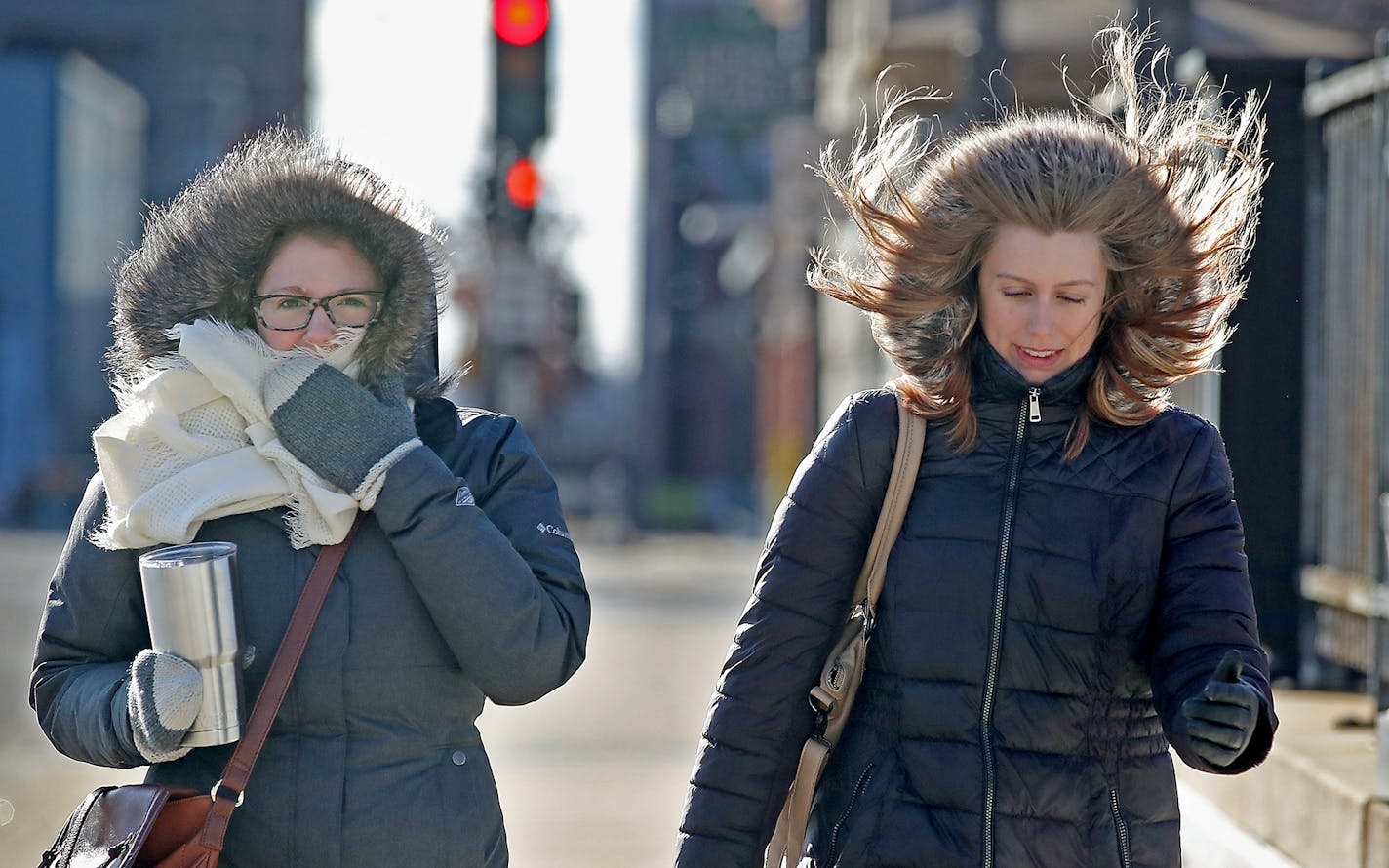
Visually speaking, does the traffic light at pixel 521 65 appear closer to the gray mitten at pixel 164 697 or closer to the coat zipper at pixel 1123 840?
the gray mitten at pixel 164 697

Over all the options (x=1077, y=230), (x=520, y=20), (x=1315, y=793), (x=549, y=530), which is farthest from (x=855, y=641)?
(x=520, y=20)

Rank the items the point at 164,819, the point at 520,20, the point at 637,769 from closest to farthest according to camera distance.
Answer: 1. the point at 164,819
2. the point at 637,769
3. the point at 520,20

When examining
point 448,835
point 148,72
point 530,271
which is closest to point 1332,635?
point 448,835

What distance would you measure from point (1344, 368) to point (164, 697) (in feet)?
11.8

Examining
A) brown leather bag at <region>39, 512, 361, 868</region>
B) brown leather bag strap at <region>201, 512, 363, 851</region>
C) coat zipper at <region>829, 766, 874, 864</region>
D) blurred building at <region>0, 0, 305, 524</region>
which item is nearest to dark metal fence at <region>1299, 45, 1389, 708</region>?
coat zipper at <region>829, 766, 874, 864</region>

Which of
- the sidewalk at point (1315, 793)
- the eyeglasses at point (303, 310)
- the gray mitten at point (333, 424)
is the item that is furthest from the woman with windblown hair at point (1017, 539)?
the sidewalk at point (1315, 793)

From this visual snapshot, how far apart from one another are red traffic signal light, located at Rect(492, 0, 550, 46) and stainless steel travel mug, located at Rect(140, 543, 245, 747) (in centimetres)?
561

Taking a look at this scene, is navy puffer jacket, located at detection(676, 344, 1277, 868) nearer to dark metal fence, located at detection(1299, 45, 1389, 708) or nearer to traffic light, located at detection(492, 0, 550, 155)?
dark metal fence, located at detection(1299, 45, 1389, 708)

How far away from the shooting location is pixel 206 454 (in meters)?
2.91

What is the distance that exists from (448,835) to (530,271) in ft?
38.4

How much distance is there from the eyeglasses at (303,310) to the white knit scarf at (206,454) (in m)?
0.03

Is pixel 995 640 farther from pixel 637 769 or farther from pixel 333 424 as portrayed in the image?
pixel 637 769

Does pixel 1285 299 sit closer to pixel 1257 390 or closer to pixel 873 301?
pixel 1257 390

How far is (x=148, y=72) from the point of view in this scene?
44031 mm
